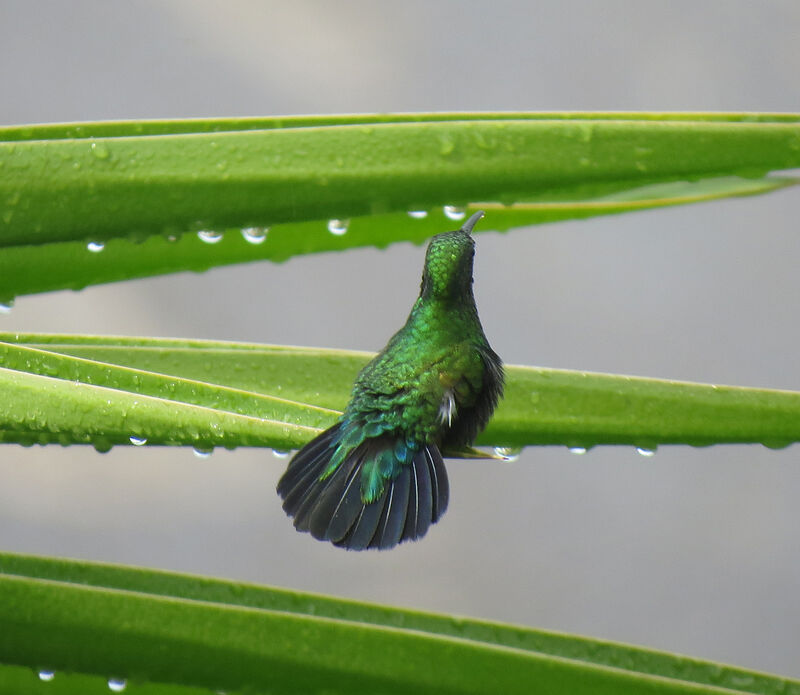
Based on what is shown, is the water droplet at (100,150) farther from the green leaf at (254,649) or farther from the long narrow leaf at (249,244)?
the green leaf at (254,649)

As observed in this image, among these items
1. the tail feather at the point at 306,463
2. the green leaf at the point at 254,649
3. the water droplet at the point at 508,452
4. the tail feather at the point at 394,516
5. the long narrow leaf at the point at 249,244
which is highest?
the long narrow leaf at the point at 249,244

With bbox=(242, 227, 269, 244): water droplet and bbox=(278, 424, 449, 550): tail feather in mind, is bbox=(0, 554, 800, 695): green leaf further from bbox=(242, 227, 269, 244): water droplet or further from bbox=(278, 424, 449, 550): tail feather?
bbox=(242, 227, 269, 244): water droplet

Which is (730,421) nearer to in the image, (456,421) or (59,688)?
(456,421)

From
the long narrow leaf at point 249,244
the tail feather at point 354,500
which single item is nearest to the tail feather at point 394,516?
the tail feather at point 354,500

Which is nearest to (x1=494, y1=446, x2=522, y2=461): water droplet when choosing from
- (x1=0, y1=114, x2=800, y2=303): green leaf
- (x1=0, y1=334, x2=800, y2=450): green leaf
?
(x1=0, y1=334, x2=800, y2=450): green leaf

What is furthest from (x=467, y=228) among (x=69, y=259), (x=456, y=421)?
(x=69, y=259)

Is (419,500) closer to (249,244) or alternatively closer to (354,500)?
Answer: (354,500)

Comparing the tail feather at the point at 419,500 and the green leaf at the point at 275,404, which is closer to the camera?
the green leaf at the point at 275,404
